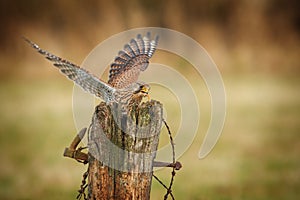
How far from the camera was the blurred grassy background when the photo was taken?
34.1 ft

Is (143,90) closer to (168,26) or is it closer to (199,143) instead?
(199,143)

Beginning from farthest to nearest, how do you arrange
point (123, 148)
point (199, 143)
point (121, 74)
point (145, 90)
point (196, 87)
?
point (196, 87), point (199, 143), point (121, 74), point (145, 90), point (123, 148)

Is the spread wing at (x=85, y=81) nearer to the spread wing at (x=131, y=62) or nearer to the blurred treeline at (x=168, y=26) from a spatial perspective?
the spread wing at (x=131, y=62)

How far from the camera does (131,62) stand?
5855mm

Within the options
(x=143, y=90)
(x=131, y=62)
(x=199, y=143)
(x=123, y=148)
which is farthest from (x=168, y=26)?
(x=123, y=148)

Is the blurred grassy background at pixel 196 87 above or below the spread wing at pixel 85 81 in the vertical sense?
above

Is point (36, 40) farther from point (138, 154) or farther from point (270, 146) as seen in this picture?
point (138, 154)

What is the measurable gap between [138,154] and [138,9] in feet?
52.4

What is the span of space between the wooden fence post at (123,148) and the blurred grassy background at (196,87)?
3.96 meters

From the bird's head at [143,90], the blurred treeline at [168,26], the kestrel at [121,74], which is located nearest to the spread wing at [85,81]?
the kestrel at [121,74]

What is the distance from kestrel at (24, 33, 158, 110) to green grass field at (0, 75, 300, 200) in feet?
10.8

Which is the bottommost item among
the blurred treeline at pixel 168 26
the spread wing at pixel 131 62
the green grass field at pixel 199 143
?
the spread wing at pixel 131 62

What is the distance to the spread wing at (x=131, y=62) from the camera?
5.76m

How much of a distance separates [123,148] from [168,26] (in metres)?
15.8
